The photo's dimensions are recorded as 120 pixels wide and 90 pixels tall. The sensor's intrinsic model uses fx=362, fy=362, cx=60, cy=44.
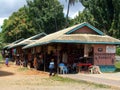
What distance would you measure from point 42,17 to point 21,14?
42.0ft

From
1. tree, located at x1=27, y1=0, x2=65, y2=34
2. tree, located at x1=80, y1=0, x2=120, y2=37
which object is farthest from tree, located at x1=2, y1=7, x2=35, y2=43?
tree, located at x1=80, y1=0, x2=120, y2=37

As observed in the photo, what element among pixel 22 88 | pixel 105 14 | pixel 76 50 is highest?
pixel 105 14

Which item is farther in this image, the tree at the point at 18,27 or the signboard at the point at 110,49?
the tree at the point at 18,27

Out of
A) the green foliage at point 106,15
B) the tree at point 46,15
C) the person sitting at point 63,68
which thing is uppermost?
the tree at point 46,15

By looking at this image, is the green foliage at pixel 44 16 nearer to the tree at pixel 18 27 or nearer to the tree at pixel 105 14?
the tree at pixel 18 27

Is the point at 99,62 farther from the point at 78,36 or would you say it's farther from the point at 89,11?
the point at 89,11

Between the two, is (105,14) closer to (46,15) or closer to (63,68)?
(46,15)

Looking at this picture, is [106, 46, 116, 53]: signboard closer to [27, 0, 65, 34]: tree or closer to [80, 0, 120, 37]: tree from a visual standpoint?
[80, 0, 120, 37]: tree

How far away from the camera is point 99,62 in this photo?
2602 cm

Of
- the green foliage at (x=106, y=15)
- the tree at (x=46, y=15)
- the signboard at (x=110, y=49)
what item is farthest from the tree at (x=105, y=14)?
the tree at (x=46, y=15)

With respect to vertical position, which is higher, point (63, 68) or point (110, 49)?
point (110, 49)

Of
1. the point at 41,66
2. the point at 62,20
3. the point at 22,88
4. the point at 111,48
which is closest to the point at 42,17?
the point at 62,20

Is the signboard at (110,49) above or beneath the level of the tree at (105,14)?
beneath

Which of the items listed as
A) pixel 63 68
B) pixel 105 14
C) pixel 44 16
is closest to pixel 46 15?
pixel 44 16
